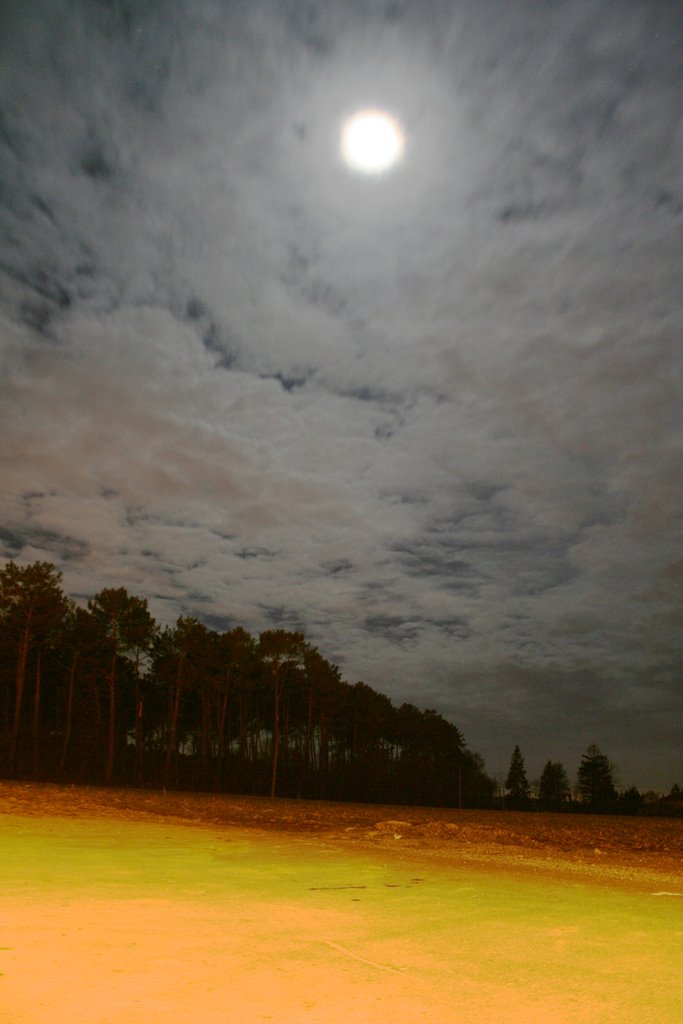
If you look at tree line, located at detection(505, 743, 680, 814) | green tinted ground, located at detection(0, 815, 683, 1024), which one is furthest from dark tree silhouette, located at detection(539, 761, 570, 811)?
green tinted ground, located at detection(0, 815, 683, 1024)

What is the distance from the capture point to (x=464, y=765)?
96.9m

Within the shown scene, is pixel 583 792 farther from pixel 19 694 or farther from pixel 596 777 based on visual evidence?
pixel 19 694

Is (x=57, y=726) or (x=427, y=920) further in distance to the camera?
(x=57, y=726)

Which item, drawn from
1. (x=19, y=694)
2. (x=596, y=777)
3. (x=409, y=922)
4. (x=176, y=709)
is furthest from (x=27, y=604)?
(x=596, y=777)

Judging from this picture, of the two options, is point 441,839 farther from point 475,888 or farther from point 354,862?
point 475,888

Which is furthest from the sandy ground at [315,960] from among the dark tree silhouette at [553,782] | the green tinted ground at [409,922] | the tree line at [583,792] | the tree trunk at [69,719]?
the dark tree silhouette at [553,782]

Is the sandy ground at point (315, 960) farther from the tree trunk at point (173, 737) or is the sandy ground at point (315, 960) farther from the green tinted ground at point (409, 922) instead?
the tree trunk at point (173, 737)

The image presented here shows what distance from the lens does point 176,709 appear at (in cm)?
4959

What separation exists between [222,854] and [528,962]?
563 centimetres

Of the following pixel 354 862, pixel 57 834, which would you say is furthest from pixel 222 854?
pixel 57 834

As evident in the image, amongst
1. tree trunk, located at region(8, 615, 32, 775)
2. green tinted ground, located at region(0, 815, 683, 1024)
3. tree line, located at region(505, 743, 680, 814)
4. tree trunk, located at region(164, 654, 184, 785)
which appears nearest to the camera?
green tinted ground, located at region(0, 815, 683, 1024)

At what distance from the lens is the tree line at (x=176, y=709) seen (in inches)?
1679

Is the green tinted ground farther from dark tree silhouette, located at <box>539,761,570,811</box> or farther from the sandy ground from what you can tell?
dark tree silhouette, located at <box>539,761,570,811</box>

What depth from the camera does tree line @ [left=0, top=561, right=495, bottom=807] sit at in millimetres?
42656
